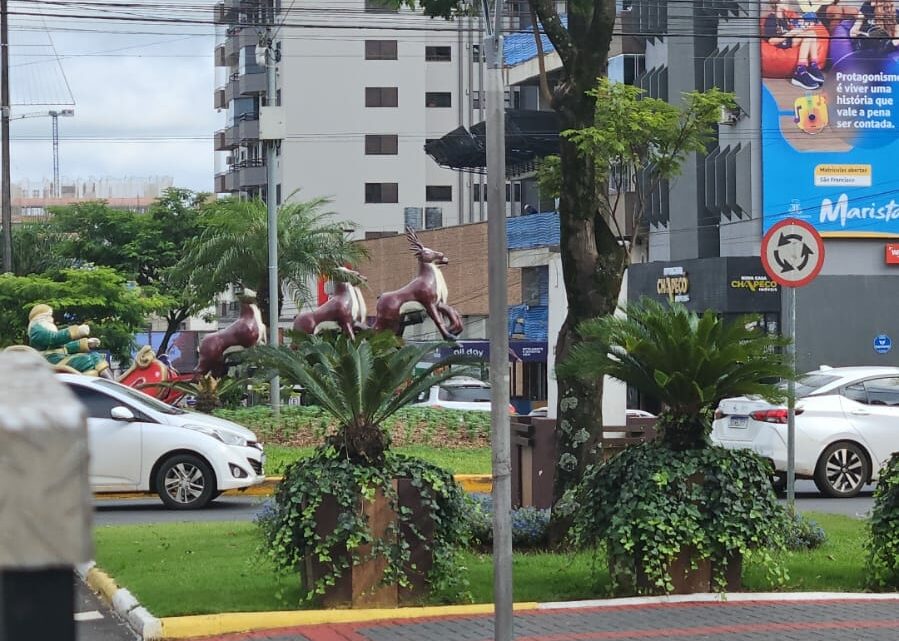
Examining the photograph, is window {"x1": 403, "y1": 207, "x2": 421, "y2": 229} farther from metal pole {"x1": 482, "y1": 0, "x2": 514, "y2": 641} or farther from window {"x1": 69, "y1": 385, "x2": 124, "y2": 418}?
metal pole {"x1": 482, "y1": 0, "x2": 514, "y2": 641}

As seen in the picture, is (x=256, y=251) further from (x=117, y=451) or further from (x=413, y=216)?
(x=413, y=216)

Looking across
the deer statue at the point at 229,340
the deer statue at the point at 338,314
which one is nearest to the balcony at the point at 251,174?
the deer statue at the point at 338,314

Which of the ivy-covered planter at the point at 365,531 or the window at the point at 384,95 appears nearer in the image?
the ivy-covered planter at the point at 365,531

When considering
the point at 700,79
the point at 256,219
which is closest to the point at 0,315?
the point at 256,219

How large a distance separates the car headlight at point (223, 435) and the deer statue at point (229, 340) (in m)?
12.6

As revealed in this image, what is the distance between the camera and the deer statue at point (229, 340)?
1179 inches

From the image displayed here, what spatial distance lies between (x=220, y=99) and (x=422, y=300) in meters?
61.6

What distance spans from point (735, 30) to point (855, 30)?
149 inches

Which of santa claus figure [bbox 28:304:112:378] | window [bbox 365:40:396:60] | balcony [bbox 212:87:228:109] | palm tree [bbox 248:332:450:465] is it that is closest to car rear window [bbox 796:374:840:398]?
palm tree [bbox 248:332:450:465]

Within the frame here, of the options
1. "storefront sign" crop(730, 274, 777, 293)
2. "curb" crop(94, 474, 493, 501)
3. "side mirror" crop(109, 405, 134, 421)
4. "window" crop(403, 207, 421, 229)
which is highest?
"window" crop(403, 207, 421, 229)

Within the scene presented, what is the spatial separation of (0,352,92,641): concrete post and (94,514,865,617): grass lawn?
8.00 meters

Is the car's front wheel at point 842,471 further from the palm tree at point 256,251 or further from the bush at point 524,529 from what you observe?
the palm tree at point 256,251

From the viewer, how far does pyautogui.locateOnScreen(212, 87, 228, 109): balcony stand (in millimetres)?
90125

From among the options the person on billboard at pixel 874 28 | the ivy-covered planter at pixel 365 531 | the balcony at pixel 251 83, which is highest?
the balcony at pixel 251 83
